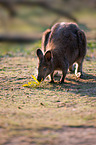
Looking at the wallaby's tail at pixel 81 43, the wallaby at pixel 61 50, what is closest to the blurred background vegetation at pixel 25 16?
the wallaby at pixel 61 50

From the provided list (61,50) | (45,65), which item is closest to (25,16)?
(45,65)

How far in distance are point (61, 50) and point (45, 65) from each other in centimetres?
63

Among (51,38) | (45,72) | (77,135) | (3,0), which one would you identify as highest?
(51,38)

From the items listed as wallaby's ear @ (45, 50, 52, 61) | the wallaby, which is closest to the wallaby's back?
the wallaby

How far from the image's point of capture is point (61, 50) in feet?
16.2

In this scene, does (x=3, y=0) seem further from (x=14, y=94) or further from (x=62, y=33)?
(x=62, y=33)

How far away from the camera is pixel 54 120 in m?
2.62

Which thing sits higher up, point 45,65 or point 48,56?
point 48,56

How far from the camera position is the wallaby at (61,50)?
461 cm

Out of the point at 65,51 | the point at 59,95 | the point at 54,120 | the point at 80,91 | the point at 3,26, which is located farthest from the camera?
the point at 65,51

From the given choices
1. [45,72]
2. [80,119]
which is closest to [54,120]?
[80,119]

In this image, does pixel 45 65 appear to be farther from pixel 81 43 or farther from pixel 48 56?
pixel 81 43

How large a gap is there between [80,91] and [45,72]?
34.3 inches

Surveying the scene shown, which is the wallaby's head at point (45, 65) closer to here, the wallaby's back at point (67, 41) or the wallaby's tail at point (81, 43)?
the wallaby's back at point (67, 41)
